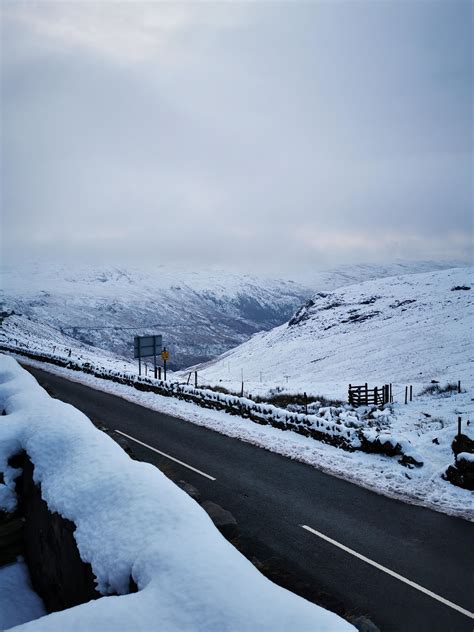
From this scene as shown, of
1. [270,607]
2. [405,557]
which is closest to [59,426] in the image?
[270,607]

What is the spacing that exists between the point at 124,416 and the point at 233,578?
50.9ft

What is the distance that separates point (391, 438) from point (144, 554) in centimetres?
1016

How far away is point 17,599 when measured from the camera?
6.38 m

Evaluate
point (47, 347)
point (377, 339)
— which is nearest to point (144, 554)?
point (47, 347)

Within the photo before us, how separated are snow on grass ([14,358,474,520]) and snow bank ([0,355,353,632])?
7.42m

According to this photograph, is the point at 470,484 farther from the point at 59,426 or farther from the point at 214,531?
the point at 59,426

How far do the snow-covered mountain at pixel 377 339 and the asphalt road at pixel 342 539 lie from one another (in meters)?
25.6

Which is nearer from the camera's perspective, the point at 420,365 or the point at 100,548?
the point at 100,548

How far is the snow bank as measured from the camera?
3502mm

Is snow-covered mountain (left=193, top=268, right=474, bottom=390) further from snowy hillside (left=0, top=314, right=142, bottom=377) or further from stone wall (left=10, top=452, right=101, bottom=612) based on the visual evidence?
stone wall (left=10, top=452, right=101, bottom=612)

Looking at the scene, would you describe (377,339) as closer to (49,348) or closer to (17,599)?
(49,348)

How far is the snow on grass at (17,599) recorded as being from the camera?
6.08m

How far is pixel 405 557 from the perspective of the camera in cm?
762

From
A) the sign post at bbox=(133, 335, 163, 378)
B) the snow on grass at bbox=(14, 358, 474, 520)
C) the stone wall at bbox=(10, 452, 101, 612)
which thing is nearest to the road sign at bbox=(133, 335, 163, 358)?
the sign post at bbox=(133, 335, 163, 378)
